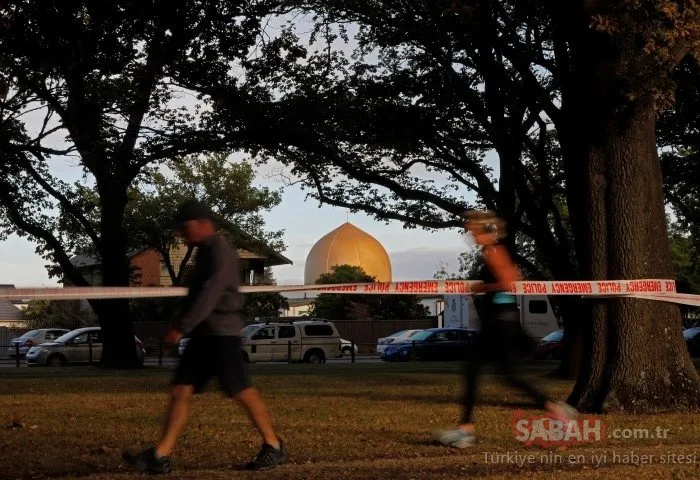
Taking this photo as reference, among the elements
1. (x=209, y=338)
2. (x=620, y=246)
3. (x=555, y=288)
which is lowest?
(x=209, y=338)

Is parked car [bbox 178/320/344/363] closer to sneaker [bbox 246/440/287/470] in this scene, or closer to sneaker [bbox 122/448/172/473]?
sneaker [bbox 246/440/287/470]

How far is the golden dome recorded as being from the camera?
9369 cm

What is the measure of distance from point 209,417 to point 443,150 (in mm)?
17557

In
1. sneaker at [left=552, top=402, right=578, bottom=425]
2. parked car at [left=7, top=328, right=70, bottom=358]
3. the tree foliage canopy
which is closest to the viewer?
sneaker at [left=552, top=402, right=578, bottom=425]

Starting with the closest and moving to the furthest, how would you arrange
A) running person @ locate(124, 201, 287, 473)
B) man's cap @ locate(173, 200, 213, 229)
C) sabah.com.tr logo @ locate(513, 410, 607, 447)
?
1. running person @ locate(124, 201, 287, 473)
2. man's cap @ locate(173, 200, 213, 229)
3. sabah.com.tr logo @ locate(513, 410, 607, 447)

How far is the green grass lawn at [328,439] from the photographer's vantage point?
856 cm

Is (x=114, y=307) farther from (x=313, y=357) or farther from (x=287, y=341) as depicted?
(x=313, y=357)

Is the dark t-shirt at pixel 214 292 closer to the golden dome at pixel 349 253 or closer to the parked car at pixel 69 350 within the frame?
the parked car at pixel 69 350

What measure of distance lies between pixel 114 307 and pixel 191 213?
25.1 meters

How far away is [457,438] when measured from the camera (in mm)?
9688

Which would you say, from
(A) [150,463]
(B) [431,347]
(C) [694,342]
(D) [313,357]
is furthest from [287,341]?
(A) [150,463]

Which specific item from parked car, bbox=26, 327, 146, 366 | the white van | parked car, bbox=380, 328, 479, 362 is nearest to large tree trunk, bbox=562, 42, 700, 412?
parked car, bbox=26, 327, 146, 366

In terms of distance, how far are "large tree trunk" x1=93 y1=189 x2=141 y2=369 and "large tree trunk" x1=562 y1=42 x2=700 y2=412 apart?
65.5 ft

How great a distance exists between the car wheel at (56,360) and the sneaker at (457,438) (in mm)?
33862
